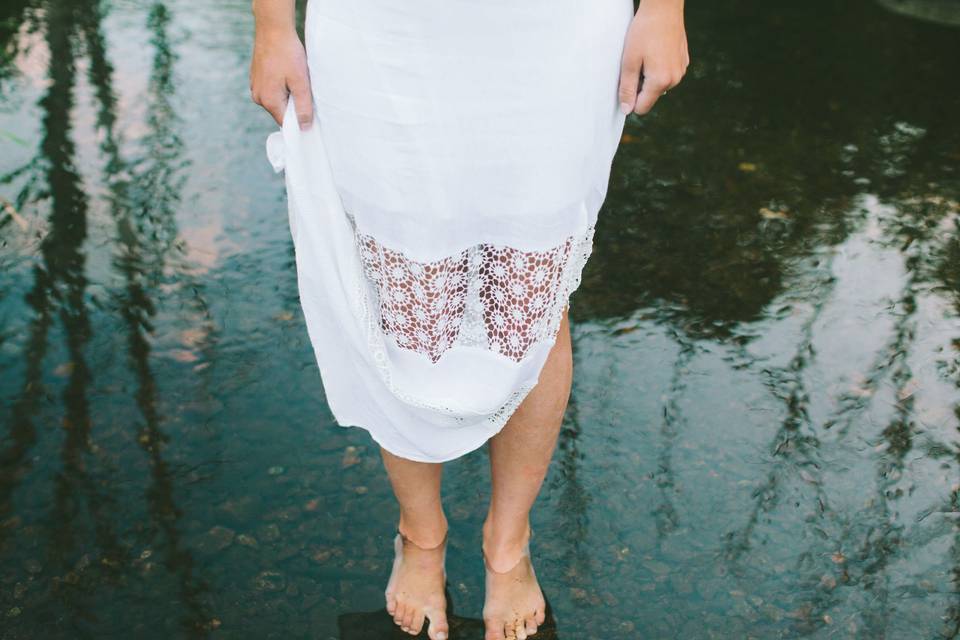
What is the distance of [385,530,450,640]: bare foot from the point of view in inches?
72.4

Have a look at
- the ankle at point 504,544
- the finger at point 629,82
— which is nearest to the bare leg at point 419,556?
the ankle at point 504,544

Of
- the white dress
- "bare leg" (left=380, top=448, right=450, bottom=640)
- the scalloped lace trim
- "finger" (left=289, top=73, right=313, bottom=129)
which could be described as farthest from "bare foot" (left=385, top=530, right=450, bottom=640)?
"finger" (left=289, top=73, right=313, bottom=129)

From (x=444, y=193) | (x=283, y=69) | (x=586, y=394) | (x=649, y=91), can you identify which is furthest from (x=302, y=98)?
(x=586, y=394)

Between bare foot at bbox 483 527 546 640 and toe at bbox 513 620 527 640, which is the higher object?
bare foot at bbox 483 527 546 640

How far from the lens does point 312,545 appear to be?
1.98m

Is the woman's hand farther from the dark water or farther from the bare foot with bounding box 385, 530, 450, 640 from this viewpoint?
the bare foot with bounding box 385, 530, 450, 640

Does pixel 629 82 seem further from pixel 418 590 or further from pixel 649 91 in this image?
pixel 418 590

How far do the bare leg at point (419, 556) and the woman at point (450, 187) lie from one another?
2cm

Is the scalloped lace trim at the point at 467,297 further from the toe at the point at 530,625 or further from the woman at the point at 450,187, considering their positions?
the toe at the point at 530,625

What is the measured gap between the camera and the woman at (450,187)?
1.32 metres

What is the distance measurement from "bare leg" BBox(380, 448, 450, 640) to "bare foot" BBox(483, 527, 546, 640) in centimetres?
10

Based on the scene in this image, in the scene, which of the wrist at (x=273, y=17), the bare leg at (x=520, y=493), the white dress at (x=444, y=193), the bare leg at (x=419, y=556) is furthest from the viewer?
the bare leg at (x=419, y=556)

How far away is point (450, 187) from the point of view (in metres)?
1.42

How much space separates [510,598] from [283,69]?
3.58 ft
